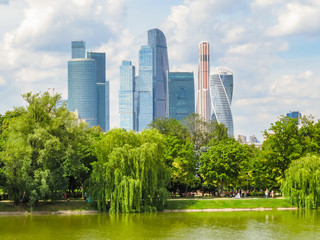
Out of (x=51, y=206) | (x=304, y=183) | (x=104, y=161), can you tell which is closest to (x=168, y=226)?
(x=104, y=161)

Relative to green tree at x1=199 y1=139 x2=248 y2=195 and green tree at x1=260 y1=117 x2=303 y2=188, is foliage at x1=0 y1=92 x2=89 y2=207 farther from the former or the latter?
green tree at x1=260 y1=117 x2=303 y2=188

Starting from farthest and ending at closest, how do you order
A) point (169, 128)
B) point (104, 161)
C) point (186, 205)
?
point (169, 128), point (186, 205), point (104, 161)

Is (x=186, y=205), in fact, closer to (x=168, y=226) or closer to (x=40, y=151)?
(x=168, y=226)

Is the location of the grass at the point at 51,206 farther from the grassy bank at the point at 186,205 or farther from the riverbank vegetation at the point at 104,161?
the riverbank vegetation at the point at 104,161

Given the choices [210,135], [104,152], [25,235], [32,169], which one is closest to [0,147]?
[32,169]

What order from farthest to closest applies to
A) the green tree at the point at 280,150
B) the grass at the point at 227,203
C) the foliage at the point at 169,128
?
1. the foliage at the point at 169,128
2. the green tree at the point at 280,150
3. the grass at the point at 227,203

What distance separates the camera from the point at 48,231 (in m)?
42.7

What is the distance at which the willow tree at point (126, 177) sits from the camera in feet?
176

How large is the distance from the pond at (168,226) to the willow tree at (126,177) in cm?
193

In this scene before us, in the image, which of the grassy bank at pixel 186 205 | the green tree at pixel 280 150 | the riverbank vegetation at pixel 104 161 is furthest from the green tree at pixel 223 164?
the grassy bank at pixel 186 205

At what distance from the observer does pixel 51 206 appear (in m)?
57.4

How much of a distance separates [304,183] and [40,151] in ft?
99.0

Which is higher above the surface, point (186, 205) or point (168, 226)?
point (186, 205)

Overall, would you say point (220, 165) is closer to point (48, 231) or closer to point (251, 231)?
point (251, 231)
